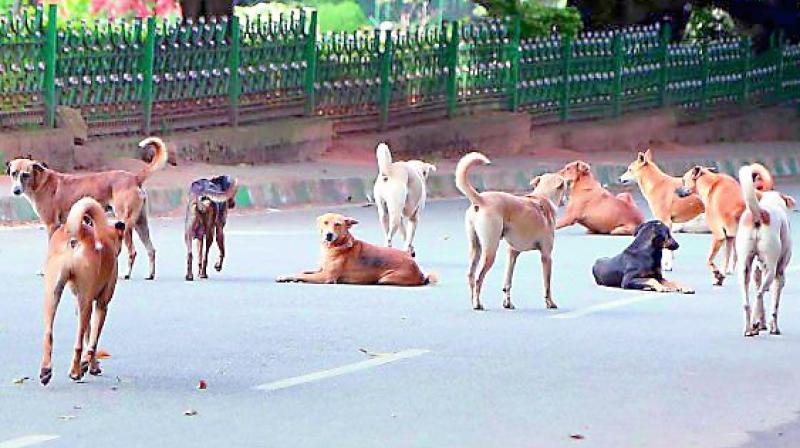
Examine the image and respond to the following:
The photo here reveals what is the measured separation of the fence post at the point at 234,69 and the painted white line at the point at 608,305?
11483 mm

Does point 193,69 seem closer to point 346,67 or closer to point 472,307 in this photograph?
point 346,67

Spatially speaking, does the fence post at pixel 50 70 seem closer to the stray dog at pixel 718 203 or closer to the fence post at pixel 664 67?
the stray dog at pixel 718 203

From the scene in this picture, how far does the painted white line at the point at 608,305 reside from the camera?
→ 1380 cm

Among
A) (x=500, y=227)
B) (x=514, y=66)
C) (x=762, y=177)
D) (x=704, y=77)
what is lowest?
(x=704, y=77)

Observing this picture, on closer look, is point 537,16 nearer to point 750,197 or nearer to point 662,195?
point 662,195

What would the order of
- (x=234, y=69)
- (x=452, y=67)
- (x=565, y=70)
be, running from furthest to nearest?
(x=565, y=70) < (x=452, y=67) < (x=234, y=69)

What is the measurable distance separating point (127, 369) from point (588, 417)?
2.54 m

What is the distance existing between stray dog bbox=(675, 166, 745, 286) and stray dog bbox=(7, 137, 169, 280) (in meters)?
3.90

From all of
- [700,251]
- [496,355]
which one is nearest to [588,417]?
[496,355]

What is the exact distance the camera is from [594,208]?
65.0 feet

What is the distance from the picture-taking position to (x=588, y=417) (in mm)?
9758

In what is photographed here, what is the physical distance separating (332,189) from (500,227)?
34.2ft

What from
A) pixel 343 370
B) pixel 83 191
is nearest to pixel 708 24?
pixel 83 191

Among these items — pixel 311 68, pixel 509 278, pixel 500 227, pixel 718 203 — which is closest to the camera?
pixel 500 227
